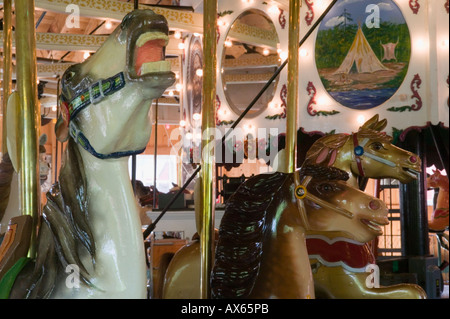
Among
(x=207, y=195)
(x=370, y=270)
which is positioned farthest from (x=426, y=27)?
(x=207, y=195)

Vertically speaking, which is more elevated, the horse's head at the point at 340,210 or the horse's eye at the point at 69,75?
the horse's eye at the point at 69,75

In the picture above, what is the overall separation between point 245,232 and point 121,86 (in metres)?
0.82

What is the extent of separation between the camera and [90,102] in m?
1.17

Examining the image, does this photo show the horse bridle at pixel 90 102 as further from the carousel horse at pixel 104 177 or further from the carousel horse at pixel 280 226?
the carousel horse at pixel 280 226

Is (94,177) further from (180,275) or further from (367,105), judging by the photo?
(367,105)

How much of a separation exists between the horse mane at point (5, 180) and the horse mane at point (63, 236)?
0.88 m

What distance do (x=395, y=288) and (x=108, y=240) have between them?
172 centimetres

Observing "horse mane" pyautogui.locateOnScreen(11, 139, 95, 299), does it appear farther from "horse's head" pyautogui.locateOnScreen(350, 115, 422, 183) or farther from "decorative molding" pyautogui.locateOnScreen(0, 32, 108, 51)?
"decorative molding" pyautogui.locateOnScreen(0, 32, 108, 51)

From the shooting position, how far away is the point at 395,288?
2506mm

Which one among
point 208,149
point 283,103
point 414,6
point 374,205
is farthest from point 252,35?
point 374,205

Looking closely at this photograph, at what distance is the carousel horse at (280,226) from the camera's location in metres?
1.74

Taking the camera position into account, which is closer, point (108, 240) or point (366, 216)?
point (108, 240)

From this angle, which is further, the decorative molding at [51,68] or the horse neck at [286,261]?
the decorative molding at [51,68]
